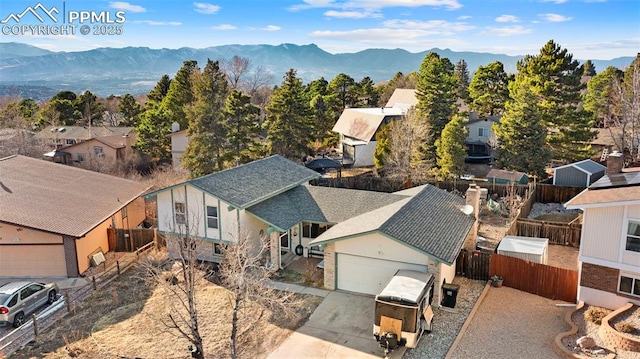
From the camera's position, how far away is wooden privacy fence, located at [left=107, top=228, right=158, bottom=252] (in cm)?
2758

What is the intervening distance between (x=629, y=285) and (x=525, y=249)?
4.80m

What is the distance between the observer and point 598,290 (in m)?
18.2

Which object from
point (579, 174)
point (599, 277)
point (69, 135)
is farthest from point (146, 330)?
point (69, 135)

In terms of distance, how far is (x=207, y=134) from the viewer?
39688mm

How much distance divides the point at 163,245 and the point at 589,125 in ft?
115

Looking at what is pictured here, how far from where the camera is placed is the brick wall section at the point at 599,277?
58.5 feet

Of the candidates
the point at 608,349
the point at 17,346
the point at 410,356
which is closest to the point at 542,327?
the point at 608,349

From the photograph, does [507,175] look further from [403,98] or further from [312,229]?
[403,98]

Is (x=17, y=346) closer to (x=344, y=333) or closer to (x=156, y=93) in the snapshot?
(x=344, y=333)

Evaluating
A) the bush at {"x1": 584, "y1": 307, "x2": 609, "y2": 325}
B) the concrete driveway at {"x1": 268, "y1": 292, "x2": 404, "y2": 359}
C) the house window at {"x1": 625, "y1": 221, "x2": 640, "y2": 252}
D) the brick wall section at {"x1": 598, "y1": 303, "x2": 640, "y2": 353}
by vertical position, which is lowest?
the concrete driveway at {"x1": 268, "y1": 292, "x2": 404, "y2": 359}

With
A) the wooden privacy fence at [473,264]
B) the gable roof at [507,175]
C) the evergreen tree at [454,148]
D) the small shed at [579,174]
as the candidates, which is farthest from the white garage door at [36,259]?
the small shed at [579,174]

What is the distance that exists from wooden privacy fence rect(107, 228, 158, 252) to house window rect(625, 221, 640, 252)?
23178mm

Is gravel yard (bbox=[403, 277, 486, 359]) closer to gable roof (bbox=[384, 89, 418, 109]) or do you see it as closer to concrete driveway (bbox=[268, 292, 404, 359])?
concrete driveway (bbox=[268, 292, 404, 359])

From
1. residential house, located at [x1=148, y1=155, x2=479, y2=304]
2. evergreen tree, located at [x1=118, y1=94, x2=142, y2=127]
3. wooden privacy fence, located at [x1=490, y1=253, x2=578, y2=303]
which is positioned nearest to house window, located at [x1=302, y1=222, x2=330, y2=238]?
residential house, located at [x1=148, y1=155, x2=479, y2=304]
